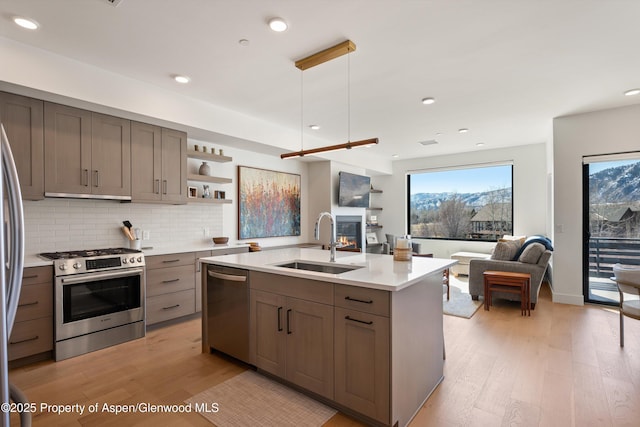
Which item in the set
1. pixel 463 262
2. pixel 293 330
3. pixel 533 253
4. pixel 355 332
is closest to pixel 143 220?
pixel 293 330

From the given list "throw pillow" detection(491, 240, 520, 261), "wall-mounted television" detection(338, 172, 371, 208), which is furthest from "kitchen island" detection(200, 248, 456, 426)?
"wall-mounted television" detection(338, 172, 371, 208)

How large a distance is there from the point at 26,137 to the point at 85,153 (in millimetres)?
446

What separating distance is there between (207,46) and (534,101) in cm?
379

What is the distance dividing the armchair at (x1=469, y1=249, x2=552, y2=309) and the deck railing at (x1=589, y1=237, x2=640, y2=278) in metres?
0.60

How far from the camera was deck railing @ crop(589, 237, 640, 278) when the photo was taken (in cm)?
418

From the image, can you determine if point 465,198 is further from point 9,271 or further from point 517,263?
point 9,271

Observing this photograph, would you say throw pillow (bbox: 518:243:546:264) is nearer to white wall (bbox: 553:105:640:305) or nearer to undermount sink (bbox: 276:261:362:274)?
white wall (bbox: 553:105:640:305)

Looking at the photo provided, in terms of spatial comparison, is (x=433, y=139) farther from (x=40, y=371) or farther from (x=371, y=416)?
(x=40, y=371)

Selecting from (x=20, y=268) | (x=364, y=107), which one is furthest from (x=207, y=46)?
(x=20, y=268)

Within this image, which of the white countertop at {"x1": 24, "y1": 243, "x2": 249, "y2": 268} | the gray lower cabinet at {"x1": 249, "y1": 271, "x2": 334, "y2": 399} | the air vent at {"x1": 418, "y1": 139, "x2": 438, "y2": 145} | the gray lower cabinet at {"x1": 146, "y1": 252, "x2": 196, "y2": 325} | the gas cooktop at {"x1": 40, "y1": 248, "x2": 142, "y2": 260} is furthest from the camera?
the air vent at {"x1": 418, "y1": 139, "x2": 438, "y2": 145}

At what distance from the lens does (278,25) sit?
2361 mm

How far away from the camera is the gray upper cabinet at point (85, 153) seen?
2973 mm

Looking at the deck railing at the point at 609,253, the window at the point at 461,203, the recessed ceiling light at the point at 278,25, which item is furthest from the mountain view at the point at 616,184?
the recessed ceiling light at the point at 278,25

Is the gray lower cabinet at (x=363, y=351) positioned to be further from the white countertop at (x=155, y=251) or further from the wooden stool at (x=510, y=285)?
the wooden stool at (x=510, y=285)
